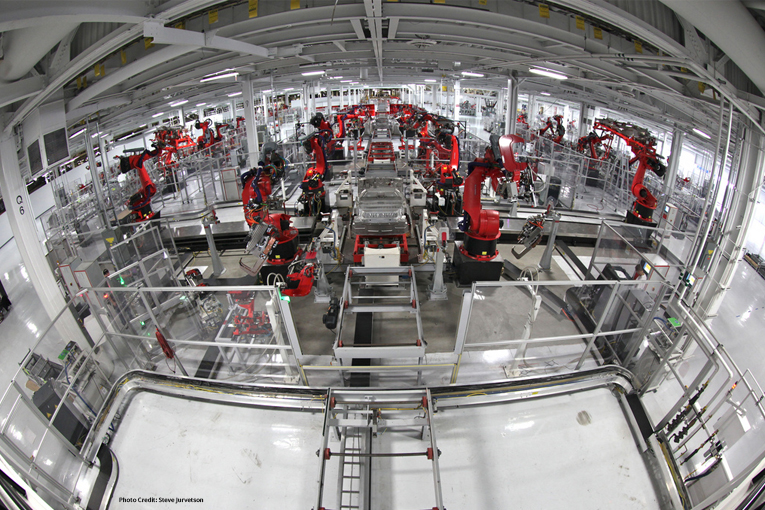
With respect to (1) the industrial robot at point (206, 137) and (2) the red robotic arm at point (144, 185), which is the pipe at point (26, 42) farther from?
(1) the industrial robot at point (206, 137)

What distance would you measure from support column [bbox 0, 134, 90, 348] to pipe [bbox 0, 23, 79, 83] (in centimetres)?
122

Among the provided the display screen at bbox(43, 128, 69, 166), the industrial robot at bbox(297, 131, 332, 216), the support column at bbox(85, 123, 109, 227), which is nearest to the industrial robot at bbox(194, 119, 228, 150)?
the industrial robot at bbox(297, 131, 332, 216)

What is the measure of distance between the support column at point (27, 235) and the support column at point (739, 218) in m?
8.94

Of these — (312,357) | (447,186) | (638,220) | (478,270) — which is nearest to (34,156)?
(312,357)

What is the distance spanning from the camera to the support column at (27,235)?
13.4 feet

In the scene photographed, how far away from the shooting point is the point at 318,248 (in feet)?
21.6

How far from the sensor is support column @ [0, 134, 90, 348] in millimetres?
4098

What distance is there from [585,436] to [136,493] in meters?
4.50

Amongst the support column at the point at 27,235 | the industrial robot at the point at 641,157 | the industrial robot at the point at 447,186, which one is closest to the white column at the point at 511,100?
the industrial robot at the point at 447,186

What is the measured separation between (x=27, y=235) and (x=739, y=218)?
9.36 metres

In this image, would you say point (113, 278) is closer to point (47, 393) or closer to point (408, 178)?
point (47, 393)

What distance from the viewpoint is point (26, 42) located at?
3158mm

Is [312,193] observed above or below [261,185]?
below

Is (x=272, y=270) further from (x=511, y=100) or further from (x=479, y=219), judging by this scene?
(x=511, y=100)
